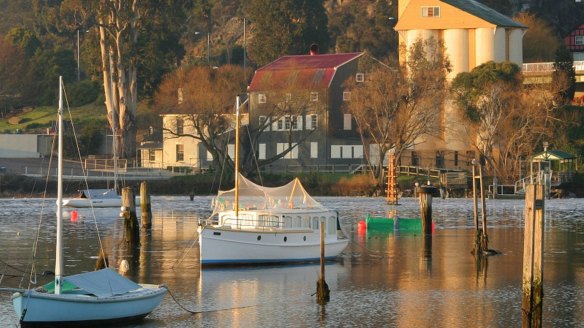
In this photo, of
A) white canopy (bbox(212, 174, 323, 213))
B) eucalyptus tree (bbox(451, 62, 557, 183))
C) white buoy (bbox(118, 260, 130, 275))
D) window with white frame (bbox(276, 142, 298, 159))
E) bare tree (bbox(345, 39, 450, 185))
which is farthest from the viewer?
window with white frame (bbox(276, 142, 298, 159))

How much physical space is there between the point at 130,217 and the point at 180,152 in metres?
72.8

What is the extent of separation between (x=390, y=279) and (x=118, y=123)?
286ft

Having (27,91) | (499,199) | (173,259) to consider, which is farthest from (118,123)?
(173,259)

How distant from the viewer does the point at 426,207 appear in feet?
258

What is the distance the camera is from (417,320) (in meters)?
49.2

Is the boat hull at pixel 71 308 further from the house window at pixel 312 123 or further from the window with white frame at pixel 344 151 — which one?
the window with white frame at pixel 344 151

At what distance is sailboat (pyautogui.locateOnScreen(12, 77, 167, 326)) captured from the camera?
43219 mm

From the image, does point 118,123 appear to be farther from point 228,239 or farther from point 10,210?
point 228,239

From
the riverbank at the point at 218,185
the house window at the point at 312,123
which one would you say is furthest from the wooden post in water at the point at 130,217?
the house window at the point at 312,123

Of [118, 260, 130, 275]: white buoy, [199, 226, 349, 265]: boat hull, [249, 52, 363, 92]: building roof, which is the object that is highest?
[249, 52, 363, 92]: building roof

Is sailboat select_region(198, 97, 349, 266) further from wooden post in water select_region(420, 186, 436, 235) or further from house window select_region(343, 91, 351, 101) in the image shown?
house window select_region(343, 91, 351, 101)

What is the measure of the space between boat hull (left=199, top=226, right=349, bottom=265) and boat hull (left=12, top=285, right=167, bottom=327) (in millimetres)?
16019

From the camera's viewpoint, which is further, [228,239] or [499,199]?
[499,199]

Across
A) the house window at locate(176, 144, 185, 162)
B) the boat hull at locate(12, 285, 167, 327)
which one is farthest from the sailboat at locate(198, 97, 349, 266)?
the house window at locate(176, 144, 185, 162)
